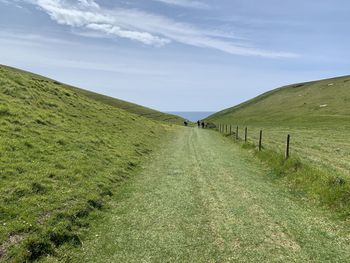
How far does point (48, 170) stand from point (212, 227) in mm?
9054

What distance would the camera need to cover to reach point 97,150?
84.8 feet

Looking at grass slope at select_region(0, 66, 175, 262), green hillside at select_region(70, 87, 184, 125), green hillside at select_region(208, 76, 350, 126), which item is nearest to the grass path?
grass slope at select_region(0, 66, 175, 262)

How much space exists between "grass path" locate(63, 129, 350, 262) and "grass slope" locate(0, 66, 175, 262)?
1.19 metres

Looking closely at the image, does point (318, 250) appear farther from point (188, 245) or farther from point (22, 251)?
point (22, 251)

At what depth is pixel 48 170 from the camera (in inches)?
688

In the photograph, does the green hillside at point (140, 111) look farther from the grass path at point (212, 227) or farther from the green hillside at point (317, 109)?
the grass path at point (212, 227)

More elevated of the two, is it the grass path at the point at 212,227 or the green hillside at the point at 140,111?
the green hillside at the point at 140,111

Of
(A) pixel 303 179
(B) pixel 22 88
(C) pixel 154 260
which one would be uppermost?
(B) pixel 22 88

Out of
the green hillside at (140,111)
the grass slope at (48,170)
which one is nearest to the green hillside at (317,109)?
the green hillside at (140,111)

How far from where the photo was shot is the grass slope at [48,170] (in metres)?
11.2

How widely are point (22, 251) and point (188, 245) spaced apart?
485cm

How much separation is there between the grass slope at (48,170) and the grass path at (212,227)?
3.90 ft

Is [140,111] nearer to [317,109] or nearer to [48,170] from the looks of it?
[317,109]

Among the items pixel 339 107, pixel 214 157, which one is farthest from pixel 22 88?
pixel 339 107
